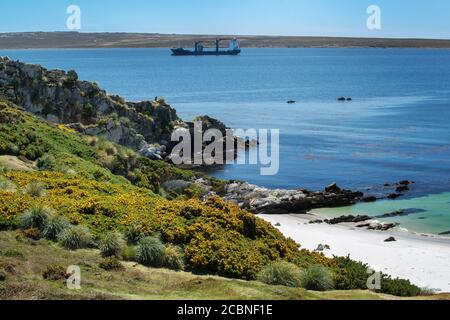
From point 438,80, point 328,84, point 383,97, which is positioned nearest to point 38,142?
point 383,97

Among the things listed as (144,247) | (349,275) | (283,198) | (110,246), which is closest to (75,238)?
(110,246)

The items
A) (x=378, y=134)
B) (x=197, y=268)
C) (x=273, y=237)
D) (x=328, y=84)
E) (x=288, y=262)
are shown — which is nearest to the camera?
(x=197, y=268)

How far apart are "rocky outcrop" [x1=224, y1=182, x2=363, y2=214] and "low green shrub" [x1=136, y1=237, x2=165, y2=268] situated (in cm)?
2573

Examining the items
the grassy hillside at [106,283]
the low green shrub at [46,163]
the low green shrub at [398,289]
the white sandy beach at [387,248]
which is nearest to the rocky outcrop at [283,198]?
the white sandy beach at [387,248]

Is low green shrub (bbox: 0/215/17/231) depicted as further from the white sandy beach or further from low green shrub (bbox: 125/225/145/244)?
the white sandy beach

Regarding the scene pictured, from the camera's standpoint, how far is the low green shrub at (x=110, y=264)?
16953 millimetres

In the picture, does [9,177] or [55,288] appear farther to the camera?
[9,177]

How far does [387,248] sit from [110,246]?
18.5 metres

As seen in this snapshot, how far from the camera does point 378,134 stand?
3145 inches

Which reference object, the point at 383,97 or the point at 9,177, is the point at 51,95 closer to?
the point at 9,177

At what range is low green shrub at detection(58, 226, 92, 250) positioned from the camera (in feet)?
60.7

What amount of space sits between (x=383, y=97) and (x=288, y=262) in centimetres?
11600

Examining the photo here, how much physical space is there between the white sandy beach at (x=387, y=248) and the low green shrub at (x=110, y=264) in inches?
514

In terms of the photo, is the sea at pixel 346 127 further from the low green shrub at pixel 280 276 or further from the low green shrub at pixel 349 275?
the low green shrub at pixel 280 276
